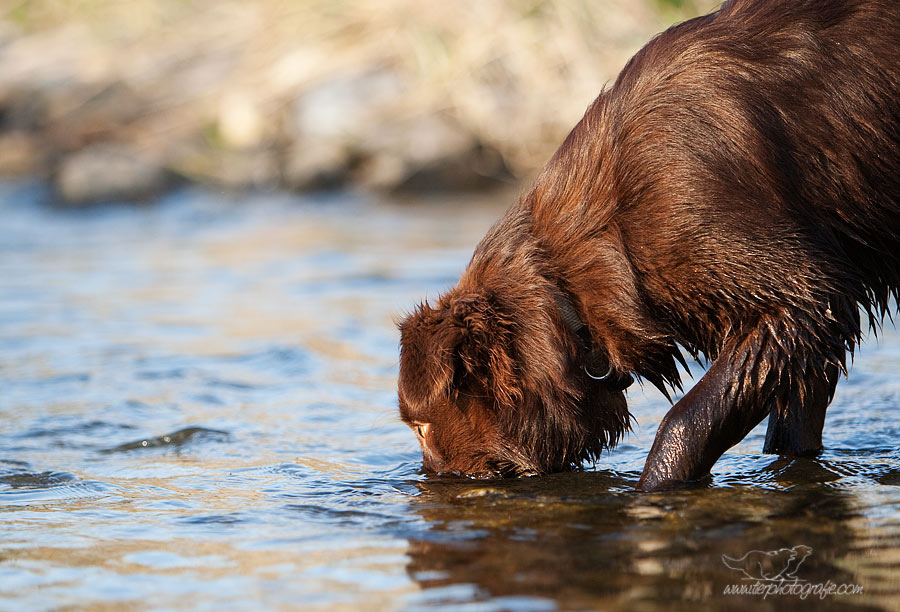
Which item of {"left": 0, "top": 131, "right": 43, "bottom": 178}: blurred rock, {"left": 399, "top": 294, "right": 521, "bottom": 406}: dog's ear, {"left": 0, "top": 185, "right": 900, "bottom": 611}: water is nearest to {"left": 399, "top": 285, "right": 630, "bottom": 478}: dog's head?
{"left": 399, "top": 294, "right": 521, "bottom": 406}: dog's ear

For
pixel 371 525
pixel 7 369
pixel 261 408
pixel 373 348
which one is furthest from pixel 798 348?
pixel 7 369

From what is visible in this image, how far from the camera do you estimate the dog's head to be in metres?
4.42

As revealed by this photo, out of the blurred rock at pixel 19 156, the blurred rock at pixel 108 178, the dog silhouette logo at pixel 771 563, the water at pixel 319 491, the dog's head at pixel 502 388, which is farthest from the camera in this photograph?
the blurred rock at pixel 19 156

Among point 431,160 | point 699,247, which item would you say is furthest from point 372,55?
point 699,247

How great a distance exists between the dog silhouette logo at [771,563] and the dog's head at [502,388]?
1.06 meters

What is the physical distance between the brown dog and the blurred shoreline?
10580 mm

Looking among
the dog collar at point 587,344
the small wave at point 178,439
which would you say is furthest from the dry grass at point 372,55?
the dog collar at point 587,344

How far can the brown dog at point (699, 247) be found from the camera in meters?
4.18

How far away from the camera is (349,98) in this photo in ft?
53.4

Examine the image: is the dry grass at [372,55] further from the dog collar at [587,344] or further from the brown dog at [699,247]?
the dog collar at [587,344]

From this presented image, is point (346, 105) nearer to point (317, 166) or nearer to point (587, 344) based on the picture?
point (317, 166)

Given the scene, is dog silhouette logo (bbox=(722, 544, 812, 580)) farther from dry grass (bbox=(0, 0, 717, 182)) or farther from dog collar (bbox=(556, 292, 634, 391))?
dry grass (bbox=(0, 0, 717, 182))

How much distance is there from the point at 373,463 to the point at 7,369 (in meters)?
3.12

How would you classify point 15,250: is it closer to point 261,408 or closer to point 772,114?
point 261,408
